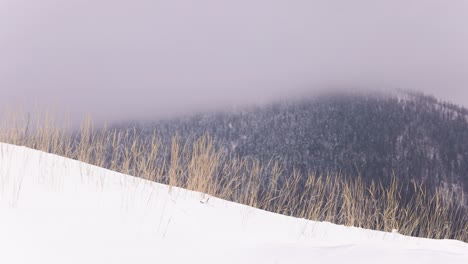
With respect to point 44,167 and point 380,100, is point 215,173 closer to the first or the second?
point 44,167

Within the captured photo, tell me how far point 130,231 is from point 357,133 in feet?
477

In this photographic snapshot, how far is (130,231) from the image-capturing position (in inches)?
110

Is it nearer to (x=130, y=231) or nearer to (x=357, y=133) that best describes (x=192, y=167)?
(x=130, y=231)

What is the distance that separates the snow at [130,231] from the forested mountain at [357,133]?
75738mm

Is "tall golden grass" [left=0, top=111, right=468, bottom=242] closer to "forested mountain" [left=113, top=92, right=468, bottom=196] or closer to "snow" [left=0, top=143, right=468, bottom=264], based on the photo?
"snow" [left=0, top=143, right=468, bottom=264]

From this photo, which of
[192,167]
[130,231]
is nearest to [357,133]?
[192,167]

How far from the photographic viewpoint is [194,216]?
3.52 m

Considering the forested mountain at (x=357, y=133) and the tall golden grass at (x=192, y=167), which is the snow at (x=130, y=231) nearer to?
the tall golden grass at (x=192, y=167)

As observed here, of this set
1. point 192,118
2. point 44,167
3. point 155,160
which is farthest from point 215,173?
point 192,118

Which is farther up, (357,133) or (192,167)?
(357,133)

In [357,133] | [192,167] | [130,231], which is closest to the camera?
[130,231]

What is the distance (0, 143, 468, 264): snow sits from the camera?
2396 mm

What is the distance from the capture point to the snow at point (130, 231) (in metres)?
2.40

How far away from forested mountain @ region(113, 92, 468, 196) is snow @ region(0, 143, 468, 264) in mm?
75738
